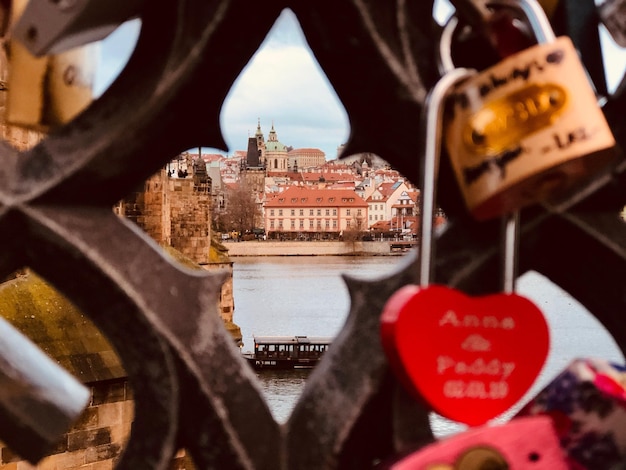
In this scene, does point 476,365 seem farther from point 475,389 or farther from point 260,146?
point 260,146

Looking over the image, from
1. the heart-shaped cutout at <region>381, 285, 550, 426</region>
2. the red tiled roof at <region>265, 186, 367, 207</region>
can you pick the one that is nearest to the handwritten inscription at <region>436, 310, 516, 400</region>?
the heart-shaped cutout at <region>381, 285, 550, 426</region>

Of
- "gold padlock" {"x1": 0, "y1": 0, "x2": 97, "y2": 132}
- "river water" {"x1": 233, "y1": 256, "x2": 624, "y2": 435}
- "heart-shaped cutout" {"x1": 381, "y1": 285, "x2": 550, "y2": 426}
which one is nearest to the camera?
"heart-shaped cutout" {"x1": 381, "y1": 285, "x2": 550, "y2": 426}

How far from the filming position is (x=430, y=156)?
0.69 m

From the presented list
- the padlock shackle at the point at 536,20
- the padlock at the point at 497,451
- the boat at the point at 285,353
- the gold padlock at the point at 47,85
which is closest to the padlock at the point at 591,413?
the padlock at the point at 497,451

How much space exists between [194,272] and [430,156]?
0.22 metres

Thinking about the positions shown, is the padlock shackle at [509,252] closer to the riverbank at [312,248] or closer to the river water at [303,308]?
the river water at [303,308]

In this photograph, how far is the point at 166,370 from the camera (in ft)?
2.39

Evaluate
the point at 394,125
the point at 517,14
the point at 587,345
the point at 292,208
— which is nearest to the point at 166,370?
the point at 394,125

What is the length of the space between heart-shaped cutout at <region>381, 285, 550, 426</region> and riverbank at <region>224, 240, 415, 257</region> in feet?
126

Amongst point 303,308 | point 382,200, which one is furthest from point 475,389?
point 382,200

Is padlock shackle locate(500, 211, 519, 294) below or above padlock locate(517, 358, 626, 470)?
above

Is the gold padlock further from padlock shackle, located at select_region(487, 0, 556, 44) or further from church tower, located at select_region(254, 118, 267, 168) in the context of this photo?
church tower, located at select_region(254, 118, 267, 168)

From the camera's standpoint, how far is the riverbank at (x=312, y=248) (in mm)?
39594

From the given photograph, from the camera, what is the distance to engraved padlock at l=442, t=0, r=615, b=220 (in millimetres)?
653
